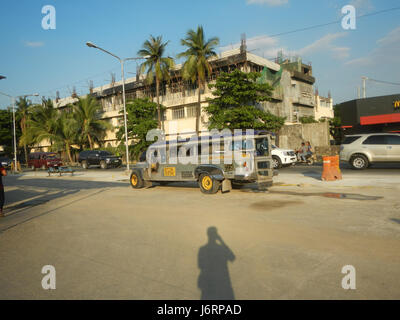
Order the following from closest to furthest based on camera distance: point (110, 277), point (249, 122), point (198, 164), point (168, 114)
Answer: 1. point (110, 277)
2. point (198, 164)
3. point (249, 122)
4. point (168, 114)

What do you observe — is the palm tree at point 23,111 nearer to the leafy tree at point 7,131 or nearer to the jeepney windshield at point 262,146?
the leafy tree at point 7,131

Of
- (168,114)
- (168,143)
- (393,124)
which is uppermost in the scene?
(168,114)

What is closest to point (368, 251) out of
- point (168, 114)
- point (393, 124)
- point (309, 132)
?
point (309, 132)

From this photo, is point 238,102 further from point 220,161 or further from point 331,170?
point 220,161

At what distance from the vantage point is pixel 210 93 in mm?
33406

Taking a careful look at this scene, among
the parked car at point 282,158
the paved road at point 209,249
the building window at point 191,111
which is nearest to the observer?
the paved road at point 209,249

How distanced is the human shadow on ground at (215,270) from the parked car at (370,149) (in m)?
13.4

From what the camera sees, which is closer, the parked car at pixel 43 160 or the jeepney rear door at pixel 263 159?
the jeepney rear door at pixel 263 159

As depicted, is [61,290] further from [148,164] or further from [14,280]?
[148,164]

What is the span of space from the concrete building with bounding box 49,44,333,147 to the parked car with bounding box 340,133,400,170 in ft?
58.3

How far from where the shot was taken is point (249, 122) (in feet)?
82.8

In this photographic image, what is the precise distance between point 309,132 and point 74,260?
1135 inches

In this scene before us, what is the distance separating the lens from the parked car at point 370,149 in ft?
49.3

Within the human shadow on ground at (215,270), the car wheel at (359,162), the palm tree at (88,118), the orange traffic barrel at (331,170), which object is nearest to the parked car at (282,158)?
the car wheel at (359,162)
